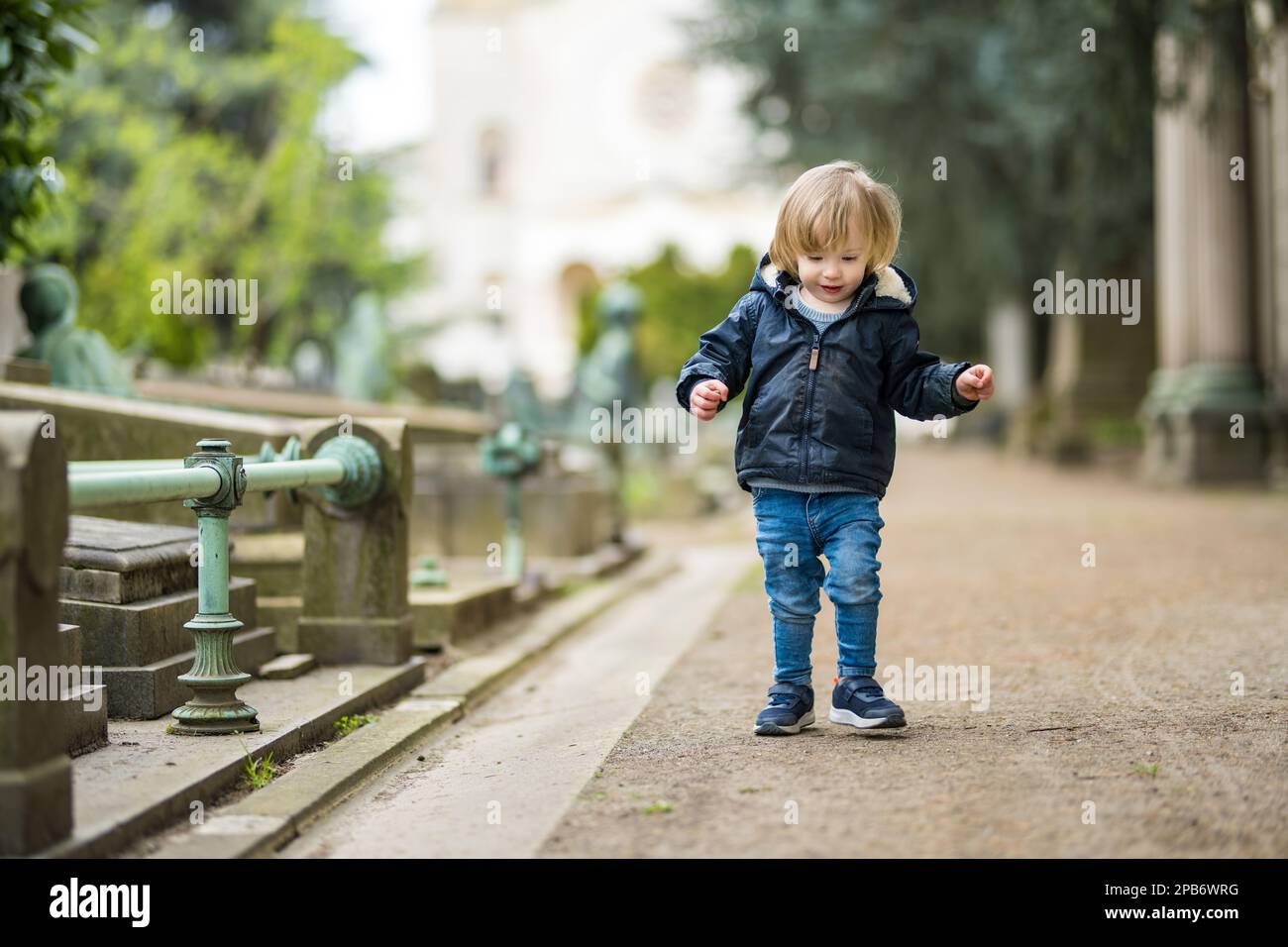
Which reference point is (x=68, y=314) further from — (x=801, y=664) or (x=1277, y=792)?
(x=1277, y=792)

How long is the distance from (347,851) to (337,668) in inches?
86.9

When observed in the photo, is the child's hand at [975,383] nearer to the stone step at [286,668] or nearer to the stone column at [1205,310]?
the stone step at [286,668]

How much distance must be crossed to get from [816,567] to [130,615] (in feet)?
6.49

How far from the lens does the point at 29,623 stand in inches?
116

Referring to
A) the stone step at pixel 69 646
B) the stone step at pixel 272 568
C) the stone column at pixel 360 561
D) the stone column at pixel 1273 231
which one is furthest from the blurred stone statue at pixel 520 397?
the stone step at pixel 69 646

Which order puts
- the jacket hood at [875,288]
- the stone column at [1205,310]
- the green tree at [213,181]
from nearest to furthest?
the jacket hood at [875,288], the stone column at [1205,310], the green tree at [213,181]

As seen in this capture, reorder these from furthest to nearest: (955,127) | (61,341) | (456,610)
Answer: (955,127)
(61,341)
(456,610)

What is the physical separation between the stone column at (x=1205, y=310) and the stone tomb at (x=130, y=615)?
13.2 meters

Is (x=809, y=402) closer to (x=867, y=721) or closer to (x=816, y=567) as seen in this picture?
(x=816, y=567)

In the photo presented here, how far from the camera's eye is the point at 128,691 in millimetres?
4473

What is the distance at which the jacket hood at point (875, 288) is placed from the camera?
424cm

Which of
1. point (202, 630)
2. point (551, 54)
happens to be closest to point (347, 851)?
point (202, 630)
